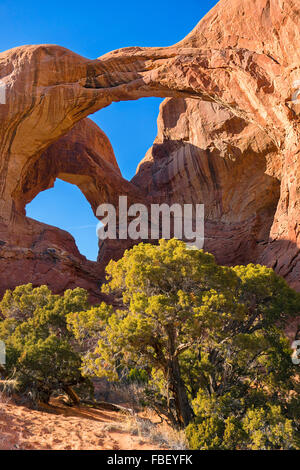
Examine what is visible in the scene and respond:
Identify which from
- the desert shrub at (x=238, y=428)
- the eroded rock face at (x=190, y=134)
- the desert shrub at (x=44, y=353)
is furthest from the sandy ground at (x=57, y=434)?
the eroded rock face at (x=190, y=134)

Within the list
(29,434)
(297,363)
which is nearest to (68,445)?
(29,434)

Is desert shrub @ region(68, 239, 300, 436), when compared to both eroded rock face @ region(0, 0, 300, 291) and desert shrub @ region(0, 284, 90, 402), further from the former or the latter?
eroded rock face @ region(0, 0, 300, 291)

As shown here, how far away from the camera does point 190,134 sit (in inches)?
1149

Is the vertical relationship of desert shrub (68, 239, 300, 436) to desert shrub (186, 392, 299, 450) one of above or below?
above

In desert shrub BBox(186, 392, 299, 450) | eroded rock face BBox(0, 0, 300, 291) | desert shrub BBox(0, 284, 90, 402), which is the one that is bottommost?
desert shrub BBox(186, 392, 299, 450)

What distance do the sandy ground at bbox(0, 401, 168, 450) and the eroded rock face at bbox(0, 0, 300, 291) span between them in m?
9.64

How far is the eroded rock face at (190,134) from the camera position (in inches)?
629

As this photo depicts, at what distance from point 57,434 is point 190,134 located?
84.4 ft

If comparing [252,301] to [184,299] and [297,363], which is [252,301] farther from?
[184,299]

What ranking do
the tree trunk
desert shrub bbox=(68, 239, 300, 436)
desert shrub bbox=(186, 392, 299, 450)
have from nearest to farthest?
desert shrub bbox=(186, 392, 299, 450)
desert shrub bbox=(68, 239, 300, 436)
the tree trunk

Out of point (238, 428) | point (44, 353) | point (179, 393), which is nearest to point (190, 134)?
point (44, 353)

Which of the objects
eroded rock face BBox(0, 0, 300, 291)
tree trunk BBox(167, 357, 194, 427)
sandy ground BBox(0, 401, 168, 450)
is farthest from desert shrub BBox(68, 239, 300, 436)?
eroded rock face BBox(0, 0, 300, 291)

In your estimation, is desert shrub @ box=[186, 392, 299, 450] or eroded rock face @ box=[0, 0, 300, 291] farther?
eroded rock face @ box=[0, 0, 300, 291]

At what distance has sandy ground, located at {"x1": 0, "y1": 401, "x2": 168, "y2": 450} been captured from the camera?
6762mm
